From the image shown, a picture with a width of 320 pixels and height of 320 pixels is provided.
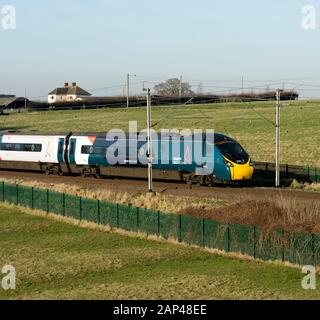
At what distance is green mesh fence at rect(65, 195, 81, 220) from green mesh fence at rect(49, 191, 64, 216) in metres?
0.46

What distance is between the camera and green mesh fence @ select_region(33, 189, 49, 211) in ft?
123

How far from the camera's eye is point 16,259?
1084 inches

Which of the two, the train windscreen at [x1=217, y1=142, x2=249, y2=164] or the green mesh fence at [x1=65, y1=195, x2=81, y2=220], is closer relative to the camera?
the green mesh fence at [x1=65, y1=195, x2=81, y2=220]

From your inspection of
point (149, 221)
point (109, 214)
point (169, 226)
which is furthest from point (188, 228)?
point (109, 214)

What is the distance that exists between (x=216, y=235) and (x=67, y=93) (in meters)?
158

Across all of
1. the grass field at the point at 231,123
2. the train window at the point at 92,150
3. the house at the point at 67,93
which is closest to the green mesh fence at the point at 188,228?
the train window at the point at 92,150

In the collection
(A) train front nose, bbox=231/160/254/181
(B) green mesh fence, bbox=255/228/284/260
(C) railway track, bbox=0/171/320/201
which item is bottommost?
(B) green mesh fence, bbox=255/228/284/260

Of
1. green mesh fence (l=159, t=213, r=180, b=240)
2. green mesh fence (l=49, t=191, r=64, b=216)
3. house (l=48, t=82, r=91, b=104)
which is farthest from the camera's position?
house (l=48, t=82, r=91, b=104)

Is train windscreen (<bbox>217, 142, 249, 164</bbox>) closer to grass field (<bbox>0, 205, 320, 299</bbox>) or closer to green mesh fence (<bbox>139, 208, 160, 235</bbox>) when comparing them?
green mesh fence (<bbox>139, 208, 160, 235</bbox>)

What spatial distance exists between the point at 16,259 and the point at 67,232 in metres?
5.89

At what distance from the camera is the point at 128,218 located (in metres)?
32.4

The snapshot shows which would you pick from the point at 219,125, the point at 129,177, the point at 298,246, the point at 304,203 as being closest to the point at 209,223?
the point at 298,246

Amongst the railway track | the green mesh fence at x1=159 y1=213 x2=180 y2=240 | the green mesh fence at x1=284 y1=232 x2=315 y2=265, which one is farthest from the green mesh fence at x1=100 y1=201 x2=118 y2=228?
the green mesh fence at x1=284 y1=232 x2=315 y2=265
